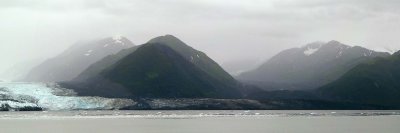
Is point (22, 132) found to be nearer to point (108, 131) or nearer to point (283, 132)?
point (108, 131)

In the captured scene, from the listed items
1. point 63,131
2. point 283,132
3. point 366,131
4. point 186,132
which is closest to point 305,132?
point 283,132

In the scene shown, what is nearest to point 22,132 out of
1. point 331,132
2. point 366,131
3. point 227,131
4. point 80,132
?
point 80,132

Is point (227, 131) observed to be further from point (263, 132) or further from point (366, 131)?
point (366, 131)

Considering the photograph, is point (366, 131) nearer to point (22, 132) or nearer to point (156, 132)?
point (156, 132)

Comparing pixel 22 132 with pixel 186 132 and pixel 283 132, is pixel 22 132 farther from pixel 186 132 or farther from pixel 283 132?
pixel 283 132

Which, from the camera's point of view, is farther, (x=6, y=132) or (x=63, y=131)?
(x=63, y=131)

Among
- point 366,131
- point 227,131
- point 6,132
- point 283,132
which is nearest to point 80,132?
point 6,132
